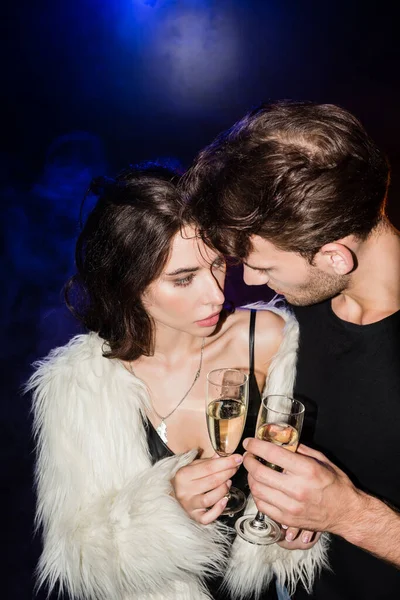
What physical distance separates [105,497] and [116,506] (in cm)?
9

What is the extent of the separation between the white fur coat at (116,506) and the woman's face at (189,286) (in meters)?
0.37

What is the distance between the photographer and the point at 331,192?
165cm

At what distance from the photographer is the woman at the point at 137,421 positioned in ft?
6.22

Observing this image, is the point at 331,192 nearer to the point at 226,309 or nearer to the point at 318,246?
the point at 318,246

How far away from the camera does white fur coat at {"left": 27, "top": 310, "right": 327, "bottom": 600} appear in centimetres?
189

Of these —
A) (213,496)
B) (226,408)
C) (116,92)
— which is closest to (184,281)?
(226,408)

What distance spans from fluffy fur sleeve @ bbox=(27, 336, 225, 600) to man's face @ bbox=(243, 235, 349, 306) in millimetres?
862

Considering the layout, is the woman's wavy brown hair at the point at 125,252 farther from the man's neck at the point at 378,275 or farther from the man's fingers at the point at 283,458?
the man's fingers at the point at 283,458

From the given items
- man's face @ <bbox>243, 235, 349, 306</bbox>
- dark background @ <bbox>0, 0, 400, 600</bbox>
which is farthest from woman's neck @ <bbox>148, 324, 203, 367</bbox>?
dark background @ <bbox>0, 0, 400, 600</bbox>

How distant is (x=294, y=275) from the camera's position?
1.82 metres

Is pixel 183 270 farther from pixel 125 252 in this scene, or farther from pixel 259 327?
pixel 259 327

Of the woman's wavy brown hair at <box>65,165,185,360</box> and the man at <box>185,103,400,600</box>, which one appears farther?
the woman's wavy brown hair at <box>65,165,185,360</box>

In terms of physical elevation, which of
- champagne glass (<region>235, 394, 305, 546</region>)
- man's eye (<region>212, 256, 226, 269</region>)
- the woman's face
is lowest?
champagne glass (<region>235, 394, 305, 546</region>)

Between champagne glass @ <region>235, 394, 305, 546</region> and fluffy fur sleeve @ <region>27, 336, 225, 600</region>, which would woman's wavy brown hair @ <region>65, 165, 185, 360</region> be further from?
champagne glass @ <region>235, 394, 305, 546</region>
